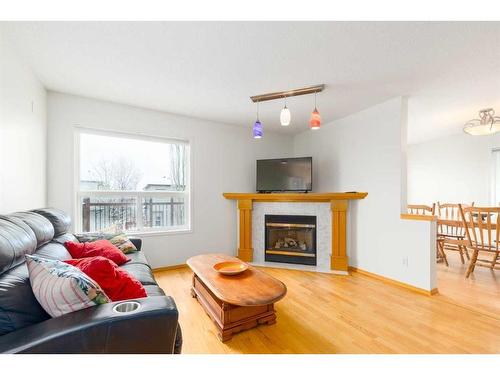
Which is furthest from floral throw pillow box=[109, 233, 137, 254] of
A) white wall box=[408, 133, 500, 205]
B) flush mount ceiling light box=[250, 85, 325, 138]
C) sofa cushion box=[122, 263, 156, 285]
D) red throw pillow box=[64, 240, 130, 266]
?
white wall box=[408, 133, 500, 205]

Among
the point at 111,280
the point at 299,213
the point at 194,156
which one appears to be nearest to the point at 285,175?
the point at 299,213

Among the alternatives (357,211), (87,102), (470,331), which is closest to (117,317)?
(470,331)

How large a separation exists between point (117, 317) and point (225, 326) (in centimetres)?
95

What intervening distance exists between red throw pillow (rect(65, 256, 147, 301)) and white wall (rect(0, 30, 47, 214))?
3.29 ft

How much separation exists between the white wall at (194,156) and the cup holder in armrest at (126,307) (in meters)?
2.22

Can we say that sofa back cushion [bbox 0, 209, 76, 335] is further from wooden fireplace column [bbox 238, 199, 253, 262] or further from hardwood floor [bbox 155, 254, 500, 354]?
wooden fireplace column [bbox 238, 199, 253, 262]

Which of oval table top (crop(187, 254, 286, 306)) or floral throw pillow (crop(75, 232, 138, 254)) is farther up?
floral throw pillow (crop(75, 232, 138, 254))

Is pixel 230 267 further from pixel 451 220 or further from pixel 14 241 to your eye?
pixel 451 220

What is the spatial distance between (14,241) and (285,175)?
3111 millimetres

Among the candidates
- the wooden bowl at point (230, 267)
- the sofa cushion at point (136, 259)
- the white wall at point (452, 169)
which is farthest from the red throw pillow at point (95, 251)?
the white wall at point (452, 169)

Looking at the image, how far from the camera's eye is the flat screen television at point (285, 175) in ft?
11.5

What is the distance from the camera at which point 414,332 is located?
1.72 m

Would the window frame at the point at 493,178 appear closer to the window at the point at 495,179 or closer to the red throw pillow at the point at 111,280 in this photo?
the window at the point at 495,179

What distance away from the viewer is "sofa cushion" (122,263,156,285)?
1643 millimetres
